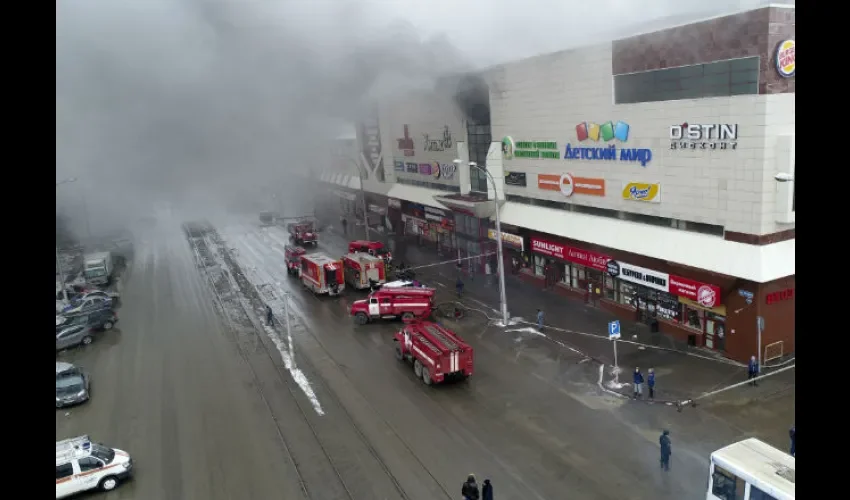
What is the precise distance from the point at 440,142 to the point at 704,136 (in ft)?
60.0

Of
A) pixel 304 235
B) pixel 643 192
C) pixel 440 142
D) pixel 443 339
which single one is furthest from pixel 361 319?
pixel 304 235

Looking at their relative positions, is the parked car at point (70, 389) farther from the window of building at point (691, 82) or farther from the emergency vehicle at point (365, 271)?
the window of building at point (691, 82)

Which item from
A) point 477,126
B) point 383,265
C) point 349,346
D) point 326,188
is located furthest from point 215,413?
point 326,188

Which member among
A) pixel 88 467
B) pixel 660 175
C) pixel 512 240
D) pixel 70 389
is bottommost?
pixel 88 467

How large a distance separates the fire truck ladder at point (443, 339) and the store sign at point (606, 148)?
8.79m

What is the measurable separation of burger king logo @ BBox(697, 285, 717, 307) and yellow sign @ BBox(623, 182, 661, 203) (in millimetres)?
3286

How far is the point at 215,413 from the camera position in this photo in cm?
1692

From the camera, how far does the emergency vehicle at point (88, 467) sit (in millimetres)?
13297

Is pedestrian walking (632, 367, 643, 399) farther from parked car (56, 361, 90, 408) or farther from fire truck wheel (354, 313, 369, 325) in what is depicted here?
parked car (56, 361, 90, 408)

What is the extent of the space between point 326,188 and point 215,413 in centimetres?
4639

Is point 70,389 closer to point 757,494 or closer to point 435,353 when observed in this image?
point 435,353

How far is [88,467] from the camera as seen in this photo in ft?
44.2

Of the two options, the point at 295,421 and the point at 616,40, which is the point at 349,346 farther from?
the point at 616,40
